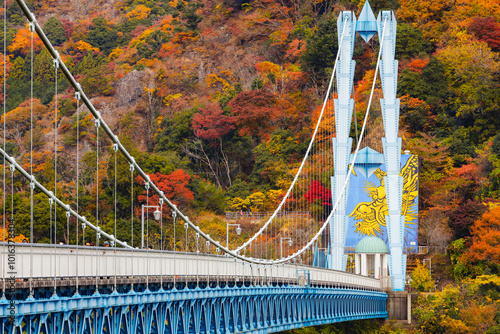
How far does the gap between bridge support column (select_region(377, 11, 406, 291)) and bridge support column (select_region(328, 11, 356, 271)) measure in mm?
2667

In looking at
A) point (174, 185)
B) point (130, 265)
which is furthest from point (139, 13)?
point (130, 265)

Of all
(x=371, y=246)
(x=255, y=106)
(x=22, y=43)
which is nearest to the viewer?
(x=371, y=246)

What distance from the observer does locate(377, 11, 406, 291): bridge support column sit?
6188 cm

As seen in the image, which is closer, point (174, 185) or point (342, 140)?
point (342, 140)

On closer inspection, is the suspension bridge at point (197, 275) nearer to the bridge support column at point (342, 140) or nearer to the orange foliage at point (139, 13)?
the bridge support column at point (342, 140)

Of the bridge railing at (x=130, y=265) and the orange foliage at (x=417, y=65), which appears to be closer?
the bridge railing at (x=130, y=265)

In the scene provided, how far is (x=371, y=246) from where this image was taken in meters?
64.8

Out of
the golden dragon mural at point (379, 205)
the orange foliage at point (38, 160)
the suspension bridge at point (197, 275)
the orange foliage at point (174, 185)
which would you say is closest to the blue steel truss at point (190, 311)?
the suspension bridge at point (197, 275)

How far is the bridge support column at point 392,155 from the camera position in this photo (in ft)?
203

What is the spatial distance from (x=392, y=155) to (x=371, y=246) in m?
6.53

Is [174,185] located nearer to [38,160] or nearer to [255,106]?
[255,106]

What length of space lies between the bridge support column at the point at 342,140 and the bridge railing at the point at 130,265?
1172 cm

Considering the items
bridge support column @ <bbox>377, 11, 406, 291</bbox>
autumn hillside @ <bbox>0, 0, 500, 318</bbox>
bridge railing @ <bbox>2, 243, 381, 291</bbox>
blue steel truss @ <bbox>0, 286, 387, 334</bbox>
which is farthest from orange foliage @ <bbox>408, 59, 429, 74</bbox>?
bridge railing @ <bbox>2, 243, 381, 291</bbox>

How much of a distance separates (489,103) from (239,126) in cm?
2292
